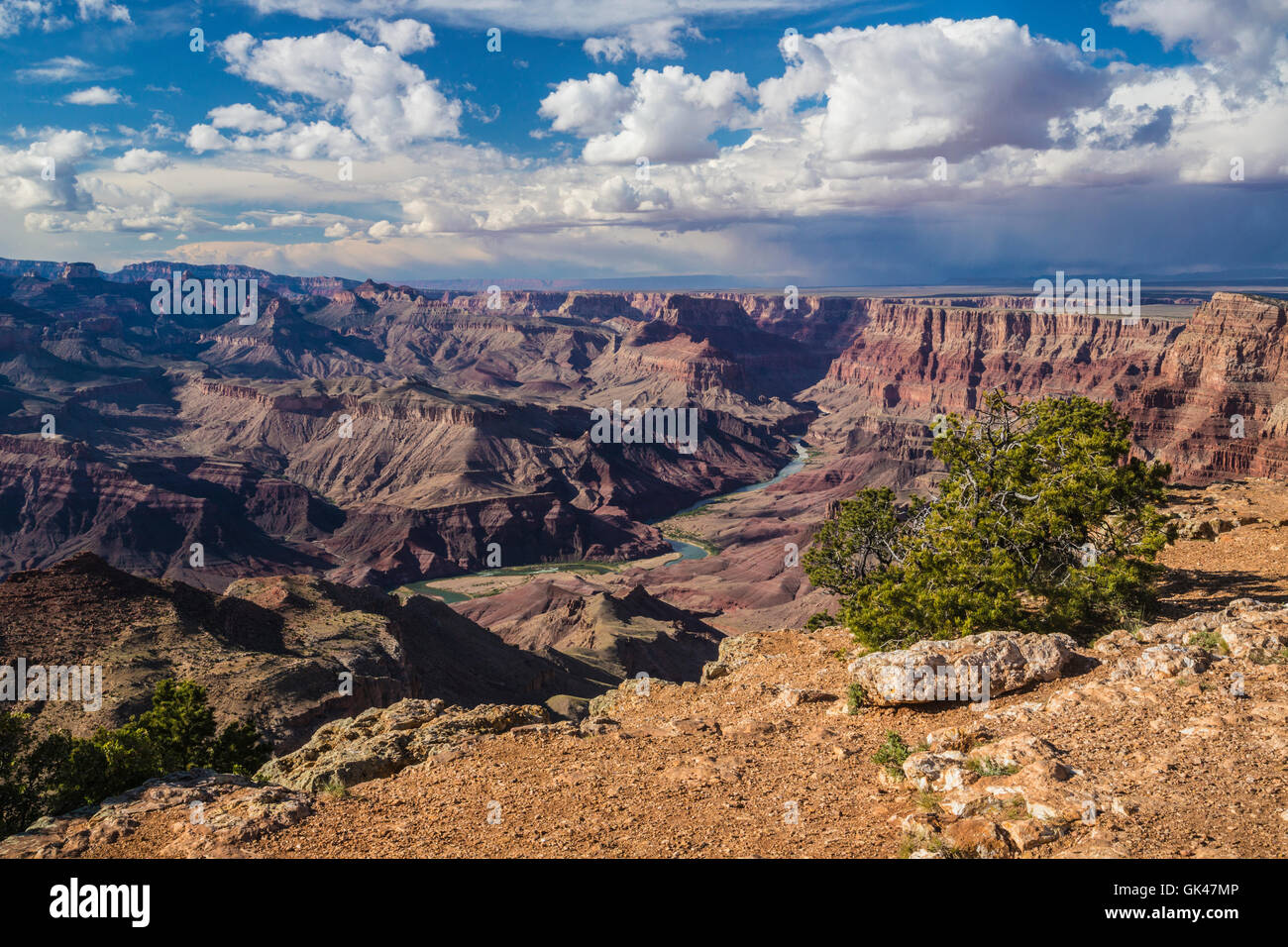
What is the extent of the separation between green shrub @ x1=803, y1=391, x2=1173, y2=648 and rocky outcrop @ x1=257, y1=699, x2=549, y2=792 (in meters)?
11.4

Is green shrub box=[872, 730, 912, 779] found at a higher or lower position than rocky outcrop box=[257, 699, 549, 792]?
higher

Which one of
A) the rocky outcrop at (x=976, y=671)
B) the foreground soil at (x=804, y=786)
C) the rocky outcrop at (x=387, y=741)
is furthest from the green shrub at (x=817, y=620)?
the rocky outcrop at (x=387, y=741)

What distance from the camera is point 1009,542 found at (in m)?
27.1

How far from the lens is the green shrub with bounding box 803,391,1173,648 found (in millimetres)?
24234

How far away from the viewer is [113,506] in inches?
5551

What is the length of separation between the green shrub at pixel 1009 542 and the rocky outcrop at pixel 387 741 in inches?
448

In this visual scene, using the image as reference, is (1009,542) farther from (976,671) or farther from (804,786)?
(804,786)

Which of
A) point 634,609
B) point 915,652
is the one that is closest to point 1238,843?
point 915,652

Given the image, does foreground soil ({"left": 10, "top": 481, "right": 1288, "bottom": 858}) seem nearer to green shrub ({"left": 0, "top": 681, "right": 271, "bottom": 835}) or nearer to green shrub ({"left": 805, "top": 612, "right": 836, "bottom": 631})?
green shrub ({"left": 0, "top": 681, "right": 271, "bottom": 835})

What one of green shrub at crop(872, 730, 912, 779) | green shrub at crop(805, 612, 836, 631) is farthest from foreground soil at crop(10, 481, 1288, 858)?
green shrub at crop(805, 612, 836, 631)

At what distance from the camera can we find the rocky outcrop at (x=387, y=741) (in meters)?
19.4

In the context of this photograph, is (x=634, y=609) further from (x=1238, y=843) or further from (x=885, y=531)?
(x=1238, y=843)
